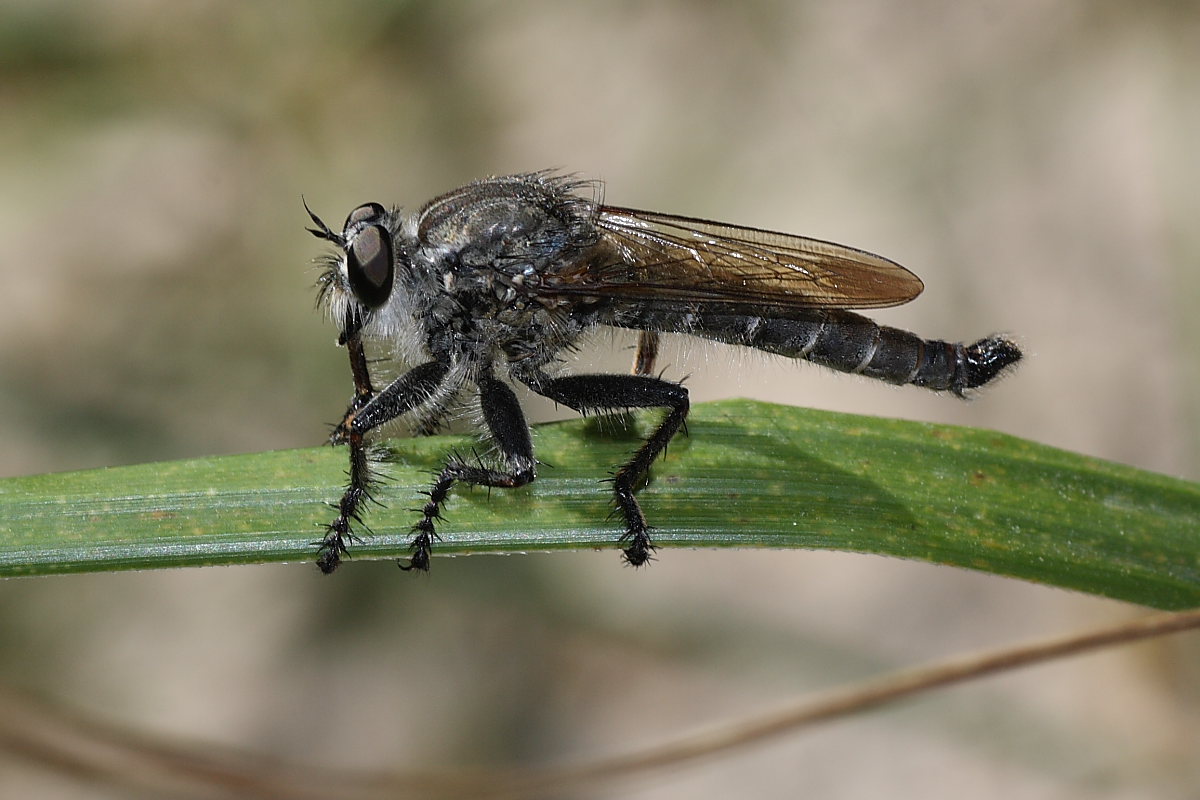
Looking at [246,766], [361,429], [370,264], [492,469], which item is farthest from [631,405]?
[246,766]

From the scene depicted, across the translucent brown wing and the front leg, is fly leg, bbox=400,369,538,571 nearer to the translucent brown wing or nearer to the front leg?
the front leg

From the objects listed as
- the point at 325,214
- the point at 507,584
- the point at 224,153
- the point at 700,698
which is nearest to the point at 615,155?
the point at 325,214

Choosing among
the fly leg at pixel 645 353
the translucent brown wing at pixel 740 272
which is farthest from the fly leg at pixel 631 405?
the fly leg at pixel 645 353

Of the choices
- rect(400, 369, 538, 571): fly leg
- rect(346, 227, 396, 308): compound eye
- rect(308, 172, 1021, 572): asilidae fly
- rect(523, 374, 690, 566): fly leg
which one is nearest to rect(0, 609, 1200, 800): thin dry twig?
rect(523, 374, 690, 566): fly leg

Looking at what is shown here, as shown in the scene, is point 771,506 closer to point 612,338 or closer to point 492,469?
point 492,469

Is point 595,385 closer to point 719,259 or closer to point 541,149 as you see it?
point 719,259
